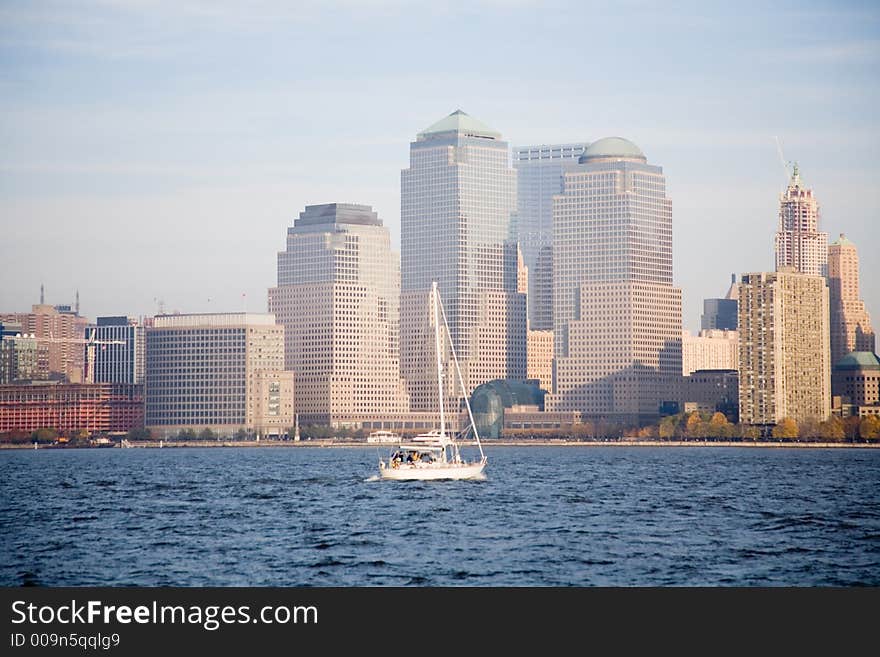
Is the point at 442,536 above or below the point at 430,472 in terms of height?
below

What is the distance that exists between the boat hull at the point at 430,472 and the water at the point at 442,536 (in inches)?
59.7

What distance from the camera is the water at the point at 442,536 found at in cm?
8338

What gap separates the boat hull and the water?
152 centimetres

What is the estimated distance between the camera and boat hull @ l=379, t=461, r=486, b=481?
160m

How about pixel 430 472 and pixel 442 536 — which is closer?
pixel 442 536

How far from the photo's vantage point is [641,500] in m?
142

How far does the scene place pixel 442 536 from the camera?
103m

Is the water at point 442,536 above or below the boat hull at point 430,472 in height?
below

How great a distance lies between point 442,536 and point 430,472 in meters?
56.8

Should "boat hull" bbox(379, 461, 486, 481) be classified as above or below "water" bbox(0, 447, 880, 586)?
above
